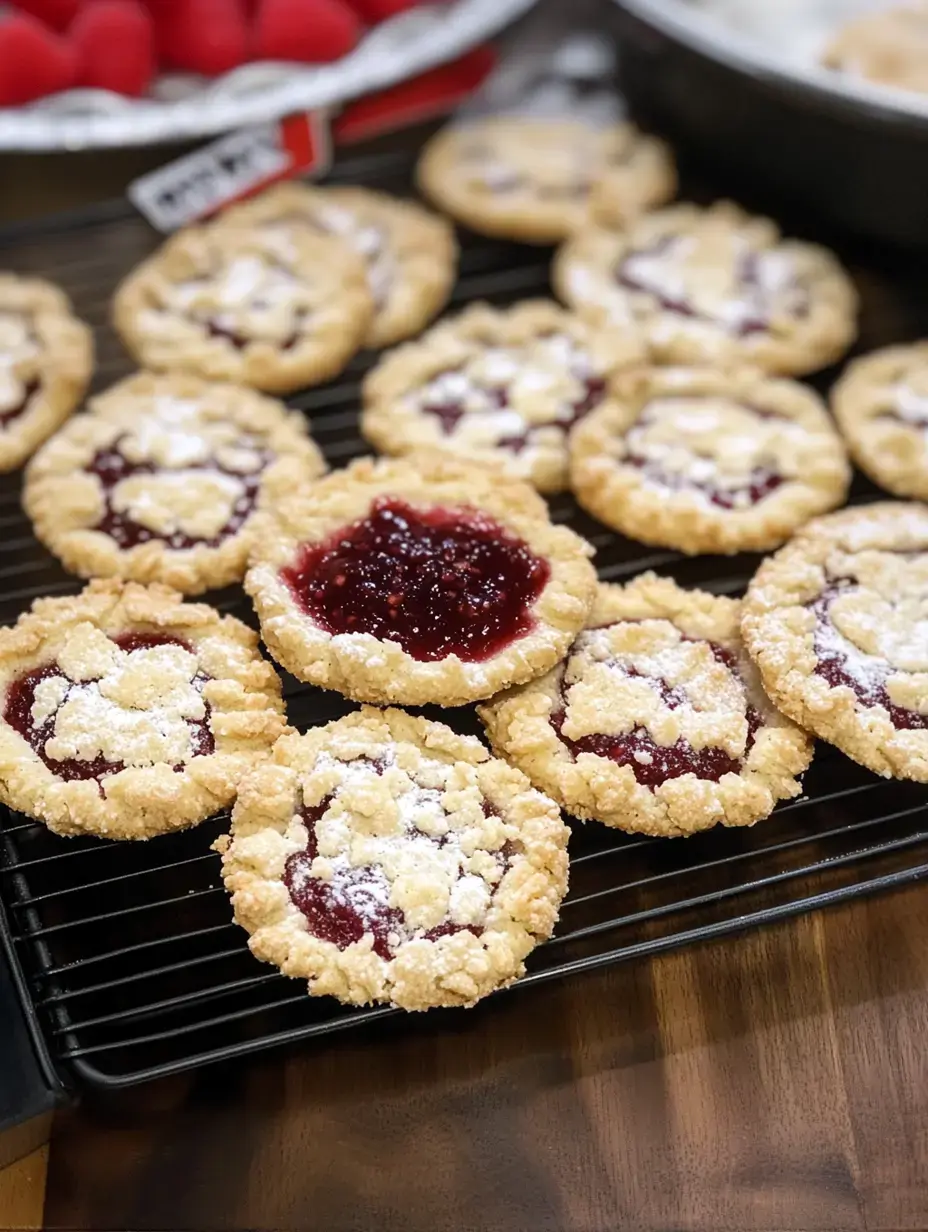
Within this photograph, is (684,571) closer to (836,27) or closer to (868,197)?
(868,197)

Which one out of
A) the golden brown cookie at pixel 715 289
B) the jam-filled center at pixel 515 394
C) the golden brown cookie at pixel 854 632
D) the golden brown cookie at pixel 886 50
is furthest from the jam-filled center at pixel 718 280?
the golden brown cookie at pixel 854 632

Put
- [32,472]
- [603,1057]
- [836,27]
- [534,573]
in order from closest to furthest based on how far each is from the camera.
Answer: [603,1057] → [534,573] → [32,472] → [836,27]

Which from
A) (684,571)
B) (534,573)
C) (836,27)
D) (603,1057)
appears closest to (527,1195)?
(603,1057)

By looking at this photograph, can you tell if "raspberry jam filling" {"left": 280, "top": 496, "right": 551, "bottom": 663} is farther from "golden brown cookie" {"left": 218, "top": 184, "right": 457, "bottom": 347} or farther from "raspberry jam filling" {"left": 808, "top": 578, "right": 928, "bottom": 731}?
"golden brown cookie" {"left": 218, "top": 184, "right": 457, "bottom": 347}

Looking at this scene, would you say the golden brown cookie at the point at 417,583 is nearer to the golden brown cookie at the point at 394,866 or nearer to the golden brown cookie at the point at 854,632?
the golden brown cookie at the point at 394,866

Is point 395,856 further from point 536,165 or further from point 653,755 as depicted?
point 536,165

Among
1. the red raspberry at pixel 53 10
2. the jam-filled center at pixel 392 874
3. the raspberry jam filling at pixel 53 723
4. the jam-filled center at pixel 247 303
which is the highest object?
the red raspberry at pixel 53 10

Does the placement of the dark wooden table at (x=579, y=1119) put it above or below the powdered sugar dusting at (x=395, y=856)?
below

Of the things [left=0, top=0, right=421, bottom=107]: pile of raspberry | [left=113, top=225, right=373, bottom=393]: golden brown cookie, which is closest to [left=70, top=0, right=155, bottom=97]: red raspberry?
[left=0, top=0, right=421, bottom=107]: pile of raspberry

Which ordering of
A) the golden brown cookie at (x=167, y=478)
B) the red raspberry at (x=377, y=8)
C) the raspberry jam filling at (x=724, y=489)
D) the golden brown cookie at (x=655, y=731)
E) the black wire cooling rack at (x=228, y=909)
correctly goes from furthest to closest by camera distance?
1. the red raspberry at (x=377, y=8)
2. the raspberry jam filling at (x=724, y=489)
3. the golden brown cookie at (x=167, y=478)
4. the golden brown cookie at (x=655, y=731)
5. the black wire cooling rack at (x=228, y=909)
